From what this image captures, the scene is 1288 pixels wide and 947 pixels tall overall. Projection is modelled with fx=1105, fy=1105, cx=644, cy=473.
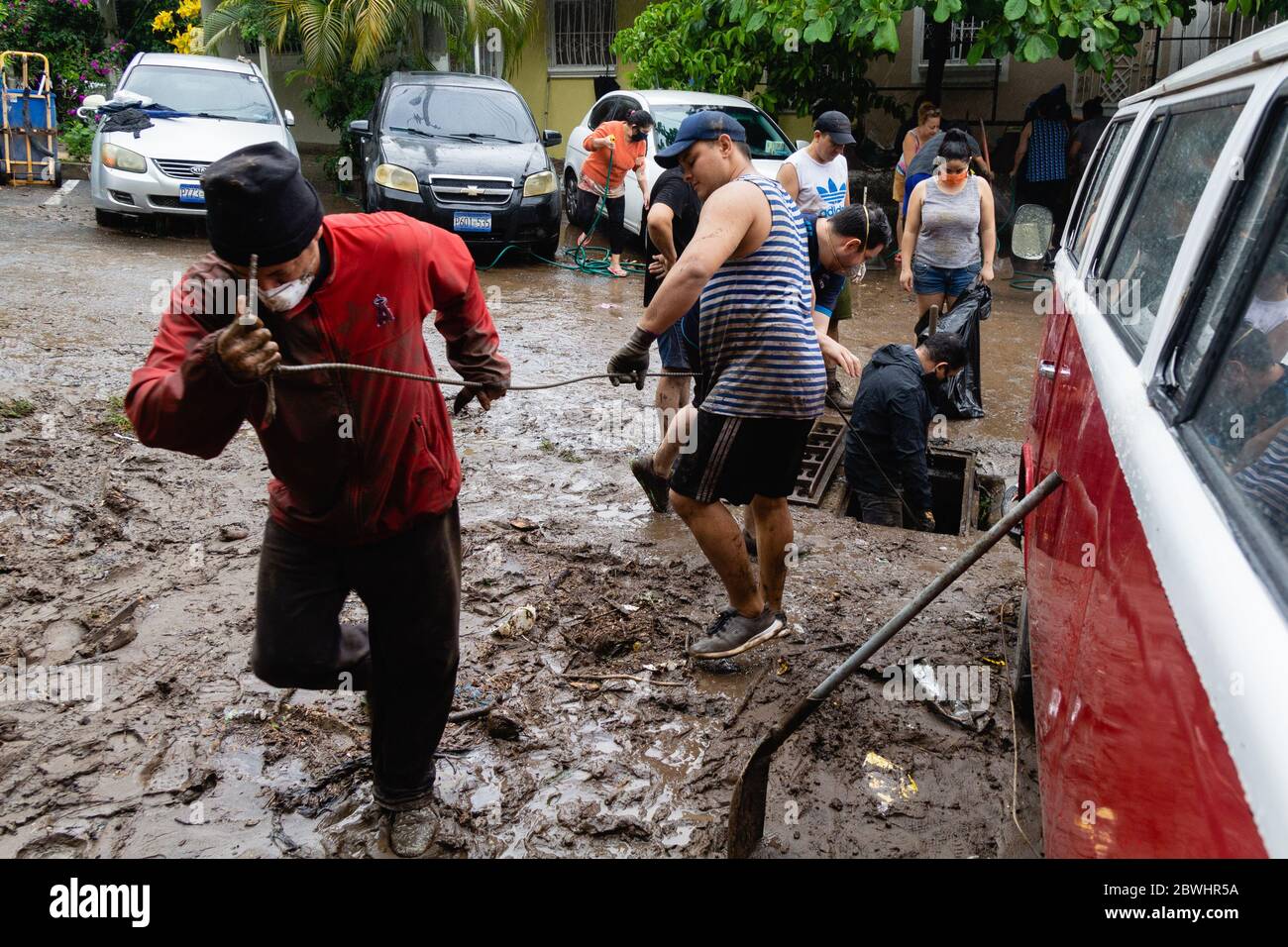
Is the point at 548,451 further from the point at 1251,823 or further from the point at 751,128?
the point at 751,128

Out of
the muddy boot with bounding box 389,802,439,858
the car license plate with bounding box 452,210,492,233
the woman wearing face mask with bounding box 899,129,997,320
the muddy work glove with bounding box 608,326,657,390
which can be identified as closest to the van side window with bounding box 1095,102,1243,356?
the muddy work glove with bounding box 608,326,657,390

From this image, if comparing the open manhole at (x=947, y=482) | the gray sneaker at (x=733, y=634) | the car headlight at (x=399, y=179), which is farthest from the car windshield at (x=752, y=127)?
the gray sneaker at (x=733, y=634)

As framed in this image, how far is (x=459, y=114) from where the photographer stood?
12.0 m

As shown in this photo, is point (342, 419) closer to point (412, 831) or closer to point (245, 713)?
point (412, 831)

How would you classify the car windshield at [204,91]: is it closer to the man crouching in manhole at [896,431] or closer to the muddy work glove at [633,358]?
the man crouching in manhole at [896,431]

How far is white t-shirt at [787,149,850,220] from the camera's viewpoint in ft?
22.7

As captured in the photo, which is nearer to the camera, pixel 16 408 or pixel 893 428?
pixel 893 428

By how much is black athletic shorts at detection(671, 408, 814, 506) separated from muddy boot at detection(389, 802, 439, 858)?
1.50 metres

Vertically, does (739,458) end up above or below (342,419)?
below

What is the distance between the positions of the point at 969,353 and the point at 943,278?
2.01 ft

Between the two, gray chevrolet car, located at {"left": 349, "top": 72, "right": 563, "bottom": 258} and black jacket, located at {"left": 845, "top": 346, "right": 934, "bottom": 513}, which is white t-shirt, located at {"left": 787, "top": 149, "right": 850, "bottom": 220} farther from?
gray chevrolet car, located at {"left": 349, "top": 72, "right": 563, "bottom": 258}

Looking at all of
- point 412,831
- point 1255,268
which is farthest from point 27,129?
point 1255,268

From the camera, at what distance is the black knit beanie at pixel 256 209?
2.36 metres

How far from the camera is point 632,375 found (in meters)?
3.88
